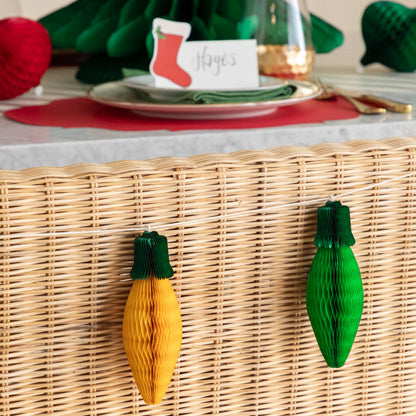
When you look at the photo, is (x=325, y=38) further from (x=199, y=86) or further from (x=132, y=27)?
(x=199, y=86)

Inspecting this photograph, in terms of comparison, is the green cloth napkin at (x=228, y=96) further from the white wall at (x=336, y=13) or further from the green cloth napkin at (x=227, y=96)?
the white wall at (x=336, y=13)

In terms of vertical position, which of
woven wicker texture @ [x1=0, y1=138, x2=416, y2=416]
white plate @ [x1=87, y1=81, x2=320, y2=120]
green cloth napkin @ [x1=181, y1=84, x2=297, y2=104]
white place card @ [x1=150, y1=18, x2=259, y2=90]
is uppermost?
white place card @ [x1=150, y1=18, x2=259, y2=90]

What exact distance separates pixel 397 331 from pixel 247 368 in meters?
0.19

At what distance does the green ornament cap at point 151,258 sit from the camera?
619mm

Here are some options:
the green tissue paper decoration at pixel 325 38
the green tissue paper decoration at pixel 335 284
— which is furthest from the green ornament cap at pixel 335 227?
the green tissue paper decoration at pixel 325 38

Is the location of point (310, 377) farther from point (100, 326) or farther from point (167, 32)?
point (167, 32)

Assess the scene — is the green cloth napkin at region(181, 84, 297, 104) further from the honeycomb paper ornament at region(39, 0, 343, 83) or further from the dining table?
the honeycomb paper ornament at region(39, 0, 343, 83)

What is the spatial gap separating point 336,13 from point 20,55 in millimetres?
1237

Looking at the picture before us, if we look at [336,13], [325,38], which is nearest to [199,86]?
[325,38]

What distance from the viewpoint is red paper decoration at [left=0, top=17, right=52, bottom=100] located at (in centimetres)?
83

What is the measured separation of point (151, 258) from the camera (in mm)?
622

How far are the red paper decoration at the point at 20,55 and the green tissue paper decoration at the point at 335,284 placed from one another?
0.42 metres

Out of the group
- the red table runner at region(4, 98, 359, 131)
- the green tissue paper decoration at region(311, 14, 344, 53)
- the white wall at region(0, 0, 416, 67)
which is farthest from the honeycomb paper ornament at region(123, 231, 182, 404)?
the white wall at region(0, 0, 416, 67)

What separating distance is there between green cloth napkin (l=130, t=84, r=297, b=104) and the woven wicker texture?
0.27 feet
